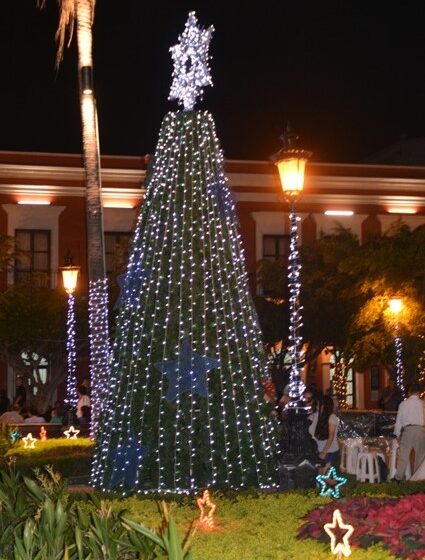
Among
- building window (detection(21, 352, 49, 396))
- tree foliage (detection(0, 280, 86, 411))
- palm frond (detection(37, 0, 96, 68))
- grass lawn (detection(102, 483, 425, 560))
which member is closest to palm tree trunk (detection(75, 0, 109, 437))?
palm frond (detection(37, 0, 96, 68))

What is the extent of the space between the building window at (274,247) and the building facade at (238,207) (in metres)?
0.04

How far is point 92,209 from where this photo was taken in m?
20.0

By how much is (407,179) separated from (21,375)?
656 inches

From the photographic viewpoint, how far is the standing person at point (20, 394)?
2925 cm

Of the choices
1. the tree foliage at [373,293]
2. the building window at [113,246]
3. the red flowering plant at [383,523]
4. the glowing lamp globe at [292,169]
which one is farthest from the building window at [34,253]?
the red flowering plant at [383,523]

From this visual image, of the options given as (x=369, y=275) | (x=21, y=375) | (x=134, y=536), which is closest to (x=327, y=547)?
(x=134, y=536)

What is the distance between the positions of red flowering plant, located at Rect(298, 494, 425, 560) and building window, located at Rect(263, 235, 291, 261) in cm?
3382

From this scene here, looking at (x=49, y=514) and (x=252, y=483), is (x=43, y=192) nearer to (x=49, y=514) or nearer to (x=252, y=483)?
(x=252, y=483)

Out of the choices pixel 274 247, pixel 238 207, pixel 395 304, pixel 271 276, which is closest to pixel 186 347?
pixel 395 304

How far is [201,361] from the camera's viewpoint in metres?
12.5

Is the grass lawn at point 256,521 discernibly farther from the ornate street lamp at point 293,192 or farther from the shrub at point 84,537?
the ornate street lamp at point 293,192

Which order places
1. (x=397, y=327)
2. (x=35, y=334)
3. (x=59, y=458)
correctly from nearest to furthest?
1. (x=59, y=458)
2. (x=397, y=327)
3. (x=35, y=334)

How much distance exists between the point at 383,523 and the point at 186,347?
548 cm

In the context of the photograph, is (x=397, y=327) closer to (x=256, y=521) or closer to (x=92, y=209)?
(x=92, y=209)
